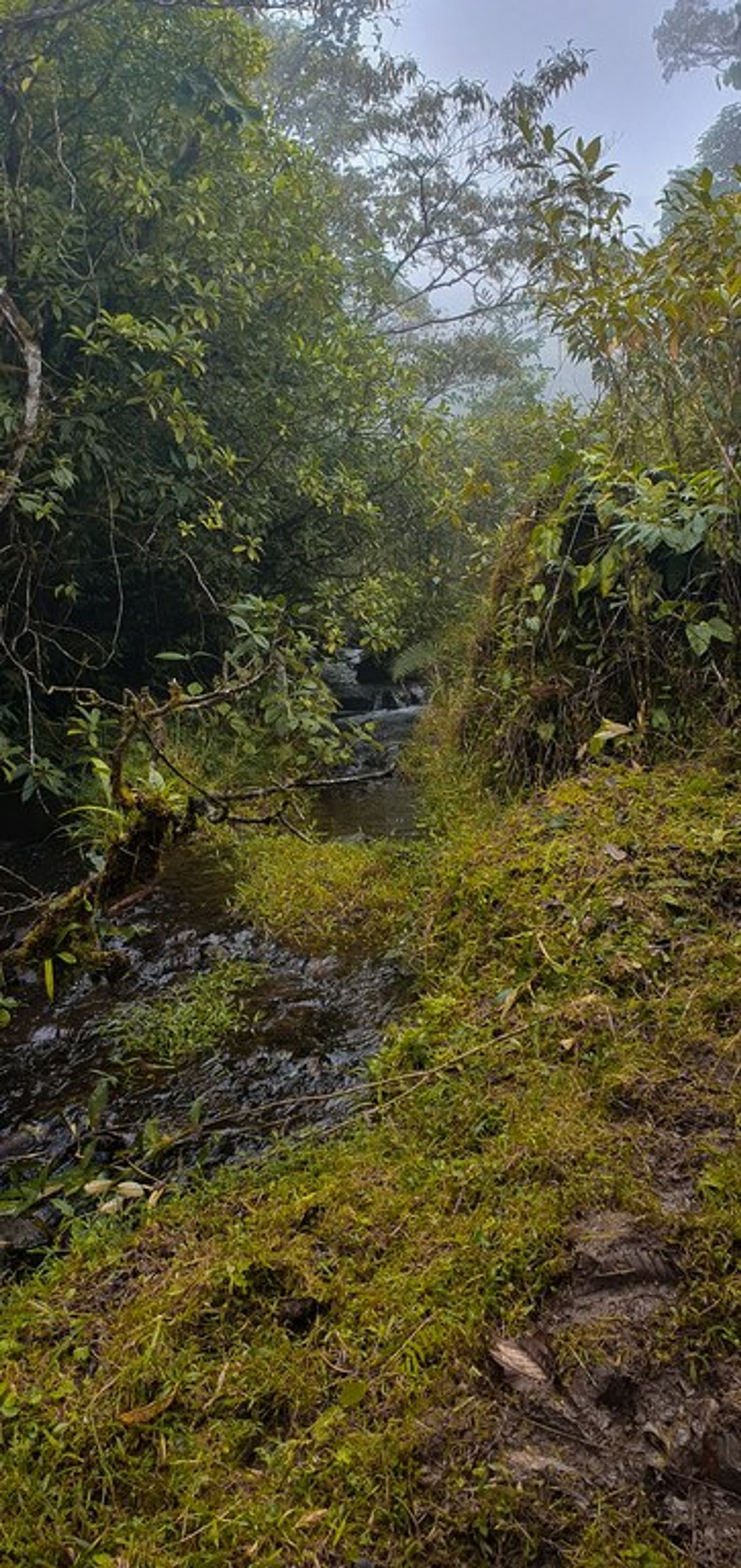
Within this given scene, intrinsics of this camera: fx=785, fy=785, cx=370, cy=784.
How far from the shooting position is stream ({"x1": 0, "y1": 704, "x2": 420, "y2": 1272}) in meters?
2.39

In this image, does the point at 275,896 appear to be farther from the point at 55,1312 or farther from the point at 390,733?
the point at 390,733

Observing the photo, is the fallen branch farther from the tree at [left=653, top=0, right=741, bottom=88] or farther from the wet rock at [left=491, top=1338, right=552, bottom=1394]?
the tree at [left=653, top=0, right=741, bottom=88]

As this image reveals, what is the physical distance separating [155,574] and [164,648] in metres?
0.82

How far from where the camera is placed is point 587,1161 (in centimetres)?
188

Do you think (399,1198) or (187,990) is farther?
(187,990)

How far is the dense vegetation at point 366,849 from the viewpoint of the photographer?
1.46 metres

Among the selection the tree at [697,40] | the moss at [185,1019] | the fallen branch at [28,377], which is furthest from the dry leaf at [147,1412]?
the tree at [697,40]

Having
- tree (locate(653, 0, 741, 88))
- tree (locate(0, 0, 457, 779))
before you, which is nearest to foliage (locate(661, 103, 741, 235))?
tree (locate(653, 0, 741, 88))

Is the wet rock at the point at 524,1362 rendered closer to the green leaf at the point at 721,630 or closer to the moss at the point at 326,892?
the moss at the point at 326,892

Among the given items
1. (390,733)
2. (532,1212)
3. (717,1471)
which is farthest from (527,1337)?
(390,733)

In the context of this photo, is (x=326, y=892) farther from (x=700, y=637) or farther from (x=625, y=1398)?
(x=625, y=1398)

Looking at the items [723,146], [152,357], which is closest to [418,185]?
[152,357]

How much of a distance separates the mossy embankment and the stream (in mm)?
194

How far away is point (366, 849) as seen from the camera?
4.75 m
